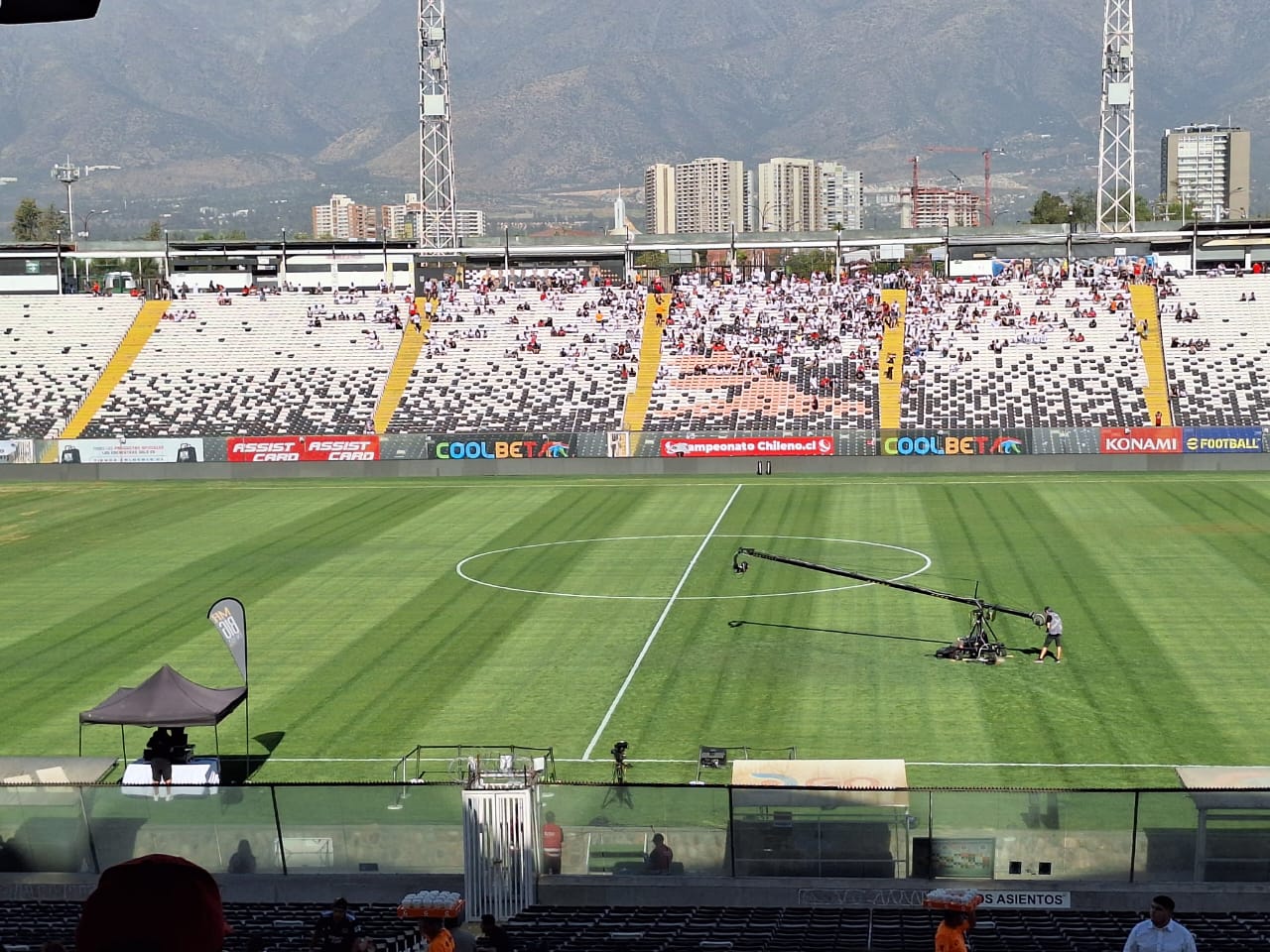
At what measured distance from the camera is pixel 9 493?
67.5 metres

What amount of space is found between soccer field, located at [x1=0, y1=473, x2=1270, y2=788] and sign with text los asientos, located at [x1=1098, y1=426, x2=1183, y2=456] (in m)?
5.95

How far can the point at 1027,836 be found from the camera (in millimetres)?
16344

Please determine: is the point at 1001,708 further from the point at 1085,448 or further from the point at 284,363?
the point at 284,363

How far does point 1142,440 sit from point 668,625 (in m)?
37.9

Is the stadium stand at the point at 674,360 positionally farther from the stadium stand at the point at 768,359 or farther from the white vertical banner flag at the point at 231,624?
the white vertical banner flag at the point at 231,624

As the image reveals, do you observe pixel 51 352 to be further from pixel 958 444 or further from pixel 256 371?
pixel 958 444

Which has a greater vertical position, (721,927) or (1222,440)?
(1222,440)

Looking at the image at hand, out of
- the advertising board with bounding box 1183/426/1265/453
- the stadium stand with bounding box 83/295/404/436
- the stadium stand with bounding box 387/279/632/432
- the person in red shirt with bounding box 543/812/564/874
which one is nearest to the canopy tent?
the person in red shirt with bounding box 543/812/564/874

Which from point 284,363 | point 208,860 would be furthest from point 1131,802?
point 284,363

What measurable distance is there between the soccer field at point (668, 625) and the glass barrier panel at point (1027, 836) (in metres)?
8.45

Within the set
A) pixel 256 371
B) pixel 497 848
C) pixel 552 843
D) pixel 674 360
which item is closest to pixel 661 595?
pixel 552 843

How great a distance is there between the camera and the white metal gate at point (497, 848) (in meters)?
16.8

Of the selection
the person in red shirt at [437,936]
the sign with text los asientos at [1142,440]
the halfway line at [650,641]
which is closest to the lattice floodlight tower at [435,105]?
the sign with text los asientos at [1142,440]

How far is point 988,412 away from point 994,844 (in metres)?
59.1
